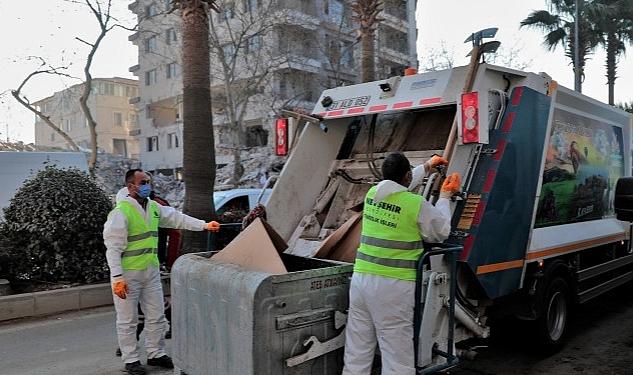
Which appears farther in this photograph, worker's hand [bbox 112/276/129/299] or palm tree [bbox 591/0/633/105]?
palm tree [bbox 591/0/633/105]

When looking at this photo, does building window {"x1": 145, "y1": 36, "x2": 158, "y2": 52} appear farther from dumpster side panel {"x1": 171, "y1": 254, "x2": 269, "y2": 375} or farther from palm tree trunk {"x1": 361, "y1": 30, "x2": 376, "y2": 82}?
dumpster side panel {"x1": 171, "y1": 254, "x2": 269, "y2": 375}

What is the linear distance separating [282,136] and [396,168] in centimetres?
226

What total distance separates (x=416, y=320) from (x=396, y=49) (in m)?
32.4

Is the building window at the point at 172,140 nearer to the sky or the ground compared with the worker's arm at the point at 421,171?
nearer to the sky

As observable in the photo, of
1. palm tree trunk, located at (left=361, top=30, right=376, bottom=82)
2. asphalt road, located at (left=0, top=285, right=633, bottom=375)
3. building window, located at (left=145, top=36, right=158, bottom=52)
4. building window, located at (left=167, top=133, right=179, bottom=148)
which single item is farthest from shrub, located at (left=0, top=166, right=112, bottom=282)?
building window, located at (left=167, top=133, right=179, bottom=148)

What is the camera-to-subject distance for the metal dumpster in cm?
297

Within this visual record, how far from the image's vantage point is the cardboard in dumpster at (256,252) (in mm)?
3378

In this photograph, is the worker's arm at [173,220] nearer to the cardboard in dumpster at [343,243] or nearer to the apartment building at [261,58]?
the cardboard in dumpster at [343,243]

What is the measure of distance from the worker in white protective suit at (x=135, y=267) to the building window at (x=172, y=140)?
114ft

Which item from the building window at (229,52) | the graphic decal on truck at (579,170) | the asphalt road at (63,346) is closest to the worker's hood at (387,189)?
the graphic decal on truck at (579,170)

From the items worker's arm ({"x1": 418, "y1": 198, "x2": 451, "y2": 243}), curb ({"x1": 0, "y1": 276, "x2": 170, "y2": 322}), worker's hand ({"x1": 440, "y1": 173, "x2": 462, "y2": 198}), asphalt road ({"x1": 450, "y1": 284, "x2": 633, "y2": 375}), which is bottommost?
asphalt road ({"x1": 450, "y1": 284, "x2": 633, "y2": 375})

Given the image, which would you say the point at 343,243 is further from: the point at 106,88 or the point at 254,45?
the point at 106,88

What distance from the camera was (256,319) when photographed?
9.64ft

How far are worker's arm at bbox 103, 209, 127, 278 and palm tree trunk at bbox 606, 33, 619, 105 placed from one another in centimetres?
2615
